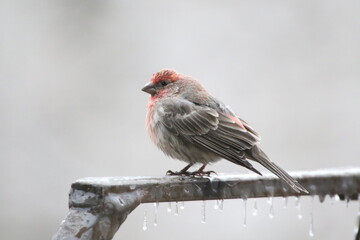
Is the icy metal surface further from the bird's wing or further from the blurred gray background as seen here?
the blurred gray background

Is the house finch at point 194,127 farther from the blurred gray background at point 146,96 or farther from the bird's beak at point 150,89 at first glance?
the blurred gray background at point 146,96

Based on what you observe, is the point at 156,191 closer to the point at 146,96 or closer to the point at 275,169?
the point at 275,169

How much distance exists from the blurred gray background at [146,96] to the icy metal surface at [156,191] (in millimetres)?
3294

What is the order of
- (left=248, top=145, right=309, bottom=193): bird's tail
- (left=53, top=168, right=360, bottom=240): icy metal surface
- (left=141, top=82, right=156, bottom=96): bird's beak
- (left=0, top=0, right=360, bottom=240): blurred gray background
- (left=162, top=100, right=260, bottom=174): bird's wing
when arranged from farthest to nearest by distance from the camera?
(left=0, top=0, right=360, bottom=240): blurred gray background
(left=141, top=82, right=156, bottom=96): bird's beak
(left=162, top=100, right=260, bottom=174): bird's wing
(left=248, top=145, right=309, bottom=193): bird's tail
(left=53, top=168, right=360, bottom=240): icy metal surface

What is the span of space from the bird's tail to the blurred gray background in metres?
2.40

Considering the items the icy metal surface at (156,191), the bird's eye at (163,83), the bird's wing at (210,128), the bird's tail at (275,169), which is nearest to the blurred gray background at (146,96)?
the bird's eye at (163,83)

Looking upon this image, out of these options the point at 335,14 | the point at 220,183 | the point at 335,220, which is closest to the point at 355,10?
the point at 335,14

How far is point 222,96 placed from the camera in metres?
7.43

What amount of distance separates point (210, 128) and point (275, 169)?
0.91m

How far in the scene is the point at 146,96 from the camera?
24.7 feet

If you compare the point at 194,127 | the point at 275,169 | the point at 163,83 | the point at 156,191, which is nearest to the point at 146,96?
the point at 163,83

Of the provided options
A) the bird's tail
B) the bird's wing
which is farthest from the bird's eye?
the bird's tail

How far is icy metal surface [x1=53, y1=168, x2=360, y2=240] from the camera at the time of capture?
2674mm

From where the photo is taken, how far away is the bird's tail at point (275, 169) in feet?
11.8
